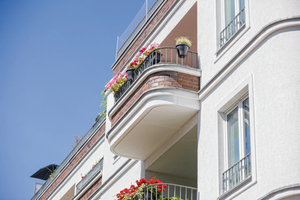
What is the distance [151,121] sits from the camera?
13320mm

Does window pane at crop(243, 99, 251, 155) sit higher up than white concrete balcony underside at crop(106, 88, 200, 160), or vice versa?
white concrete balcony underside at crop(106, 88, 200, 160)

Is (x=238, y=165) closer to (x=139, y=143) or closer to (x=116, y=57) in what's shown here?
(x=139, y=143)

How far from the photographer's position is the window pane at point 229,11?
12.7 m

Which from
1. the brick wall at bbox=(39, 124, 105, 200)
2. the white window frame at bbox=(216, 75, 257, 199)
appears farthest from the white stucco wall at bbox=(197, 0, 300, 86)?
the brick wall at bbox=(39, 124, 105, 200)

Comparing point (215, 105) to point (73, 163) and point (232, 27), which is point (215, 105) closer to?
point (232, 27)

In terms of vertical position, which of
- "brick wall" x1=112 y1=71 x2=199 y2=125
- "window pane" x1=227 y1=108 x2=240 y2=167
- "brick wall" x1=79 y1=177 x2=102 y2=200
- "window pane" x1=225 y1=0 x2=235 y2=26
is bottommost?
"window pane" x1=227 y1=108 x2=240 y2=167

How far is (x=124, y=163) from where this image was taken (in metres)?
16.7

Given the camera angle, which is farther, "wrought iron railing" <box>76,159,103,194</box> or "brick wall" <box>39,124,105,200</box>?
"brick wall" <box>39,124,105,200</box>

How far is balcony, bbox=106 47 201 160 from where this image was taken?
41.3ft

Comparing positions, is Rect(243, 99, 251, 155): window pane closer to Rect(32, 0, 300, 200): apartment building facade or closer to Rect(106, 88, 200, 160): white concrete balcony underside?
Rect(32, 0, 300, 200): apartment building facade

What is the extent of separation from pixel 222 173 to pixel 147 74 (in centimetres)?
364

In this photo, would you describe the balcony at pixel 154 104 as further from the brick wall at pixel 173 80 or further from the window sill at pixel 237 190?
the window sill at pixel 237 190

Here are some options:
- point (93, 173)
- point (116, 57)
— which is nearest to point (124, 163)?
point (93, 173)

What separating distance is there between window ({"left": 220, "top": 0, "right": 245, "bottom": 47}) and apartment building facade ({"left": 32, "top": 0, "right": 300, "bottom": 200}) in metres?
0.03
